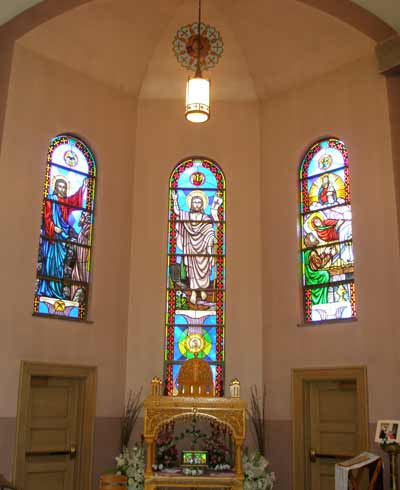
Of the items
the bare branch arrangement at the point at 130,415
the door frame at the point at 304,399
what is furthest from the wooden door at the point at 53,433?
the door frame at the point at 304,399

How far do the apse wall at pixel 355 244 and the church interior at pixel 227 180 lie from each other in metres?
0.02

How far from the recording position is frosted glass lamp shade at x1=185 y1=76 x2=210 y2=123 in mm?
6539

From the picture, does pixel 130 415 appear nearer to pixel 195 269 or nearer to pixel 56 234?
pixel 195 269

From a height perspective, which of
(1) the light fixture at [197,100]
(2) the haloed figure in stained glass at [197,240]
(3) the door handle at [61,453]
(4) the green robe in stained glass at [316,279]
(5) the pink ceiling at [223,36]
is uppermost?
(5) the pink ceiling at [223,36]

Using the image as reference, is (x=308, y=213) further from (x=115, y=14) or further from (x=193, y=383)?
(x=115, y=14)

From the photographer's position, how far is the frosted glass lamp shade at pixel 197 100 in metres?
6.54

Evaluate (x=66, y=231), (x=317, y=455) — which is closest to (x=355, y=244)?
(x=317, y=455)

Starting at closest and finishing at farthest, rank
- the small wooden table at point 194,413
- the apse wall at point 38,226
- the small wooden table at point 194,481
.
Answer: the small wooden table at point 194,481
the small wooden table at point 194,413
the apse wall at point 38,226

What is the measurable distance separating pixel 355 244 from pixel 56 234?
4045mm

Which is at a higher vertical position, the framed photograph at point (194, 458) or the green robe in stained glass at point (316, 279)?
the green robe in stained glass at point (316, 279)

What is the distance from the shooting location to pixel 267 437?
357 inches

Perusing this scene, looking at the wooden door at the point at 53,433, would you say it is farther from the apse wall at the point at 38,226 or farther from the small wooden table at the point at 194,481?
the small wooden table at the point at 194,481

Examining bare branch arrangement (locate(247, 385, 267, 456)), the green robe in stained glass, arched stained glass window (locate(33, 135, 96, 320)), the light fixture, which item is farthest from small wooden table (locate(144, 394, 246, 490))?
the light fixture

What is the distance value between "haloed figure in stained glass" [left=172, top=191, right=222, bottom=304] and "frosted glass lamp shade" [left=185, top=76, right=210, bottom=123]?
3514mm
